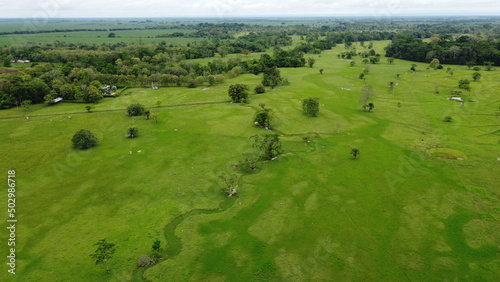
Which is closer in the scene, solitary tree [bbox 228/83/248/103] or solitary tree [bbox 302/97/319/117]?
solitary tree [bbox 302/97/319/117]

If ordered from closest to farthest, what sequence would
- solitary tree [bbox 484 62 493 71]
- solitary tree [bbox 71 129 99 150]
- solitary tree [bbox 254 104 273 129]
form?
solitary tree [bbox 71 129 99 150] → solitary tree [bbox 254 104 273 129] → solitary tree [bbox 484 62 493 71]

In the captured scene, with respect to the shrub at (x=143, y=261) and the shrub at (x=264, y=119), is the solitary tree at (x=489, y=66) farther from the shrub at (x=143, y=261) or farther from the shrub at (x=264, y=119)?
the shrub at (x=143, y=261)

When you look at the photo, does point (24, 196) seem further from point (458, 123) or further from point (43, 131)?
point (458, 123)

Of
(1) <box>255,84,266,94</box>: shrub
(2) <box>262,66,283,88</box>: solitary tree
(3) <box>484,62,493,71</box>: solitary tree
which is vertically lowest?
(1) <box>255,84,266,94</box>: shrub

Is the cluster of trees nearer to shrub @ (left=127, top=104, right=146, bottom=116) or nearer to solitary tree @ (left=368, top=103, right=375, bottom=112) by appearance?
solitary tree @ (left=368, top=103, right=375, bottom=112)

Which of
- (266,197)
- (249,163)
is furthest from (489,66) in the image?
(266,197)

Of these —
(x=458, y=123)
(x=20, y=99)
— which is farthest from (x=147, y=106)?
(x=458, y=123)

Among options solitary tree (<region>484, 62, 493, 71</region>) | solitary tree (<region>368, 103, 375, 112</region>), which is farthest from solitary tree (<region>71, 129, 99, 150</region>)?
solitary tree (<region>484, 62, 493, 71</region>)
